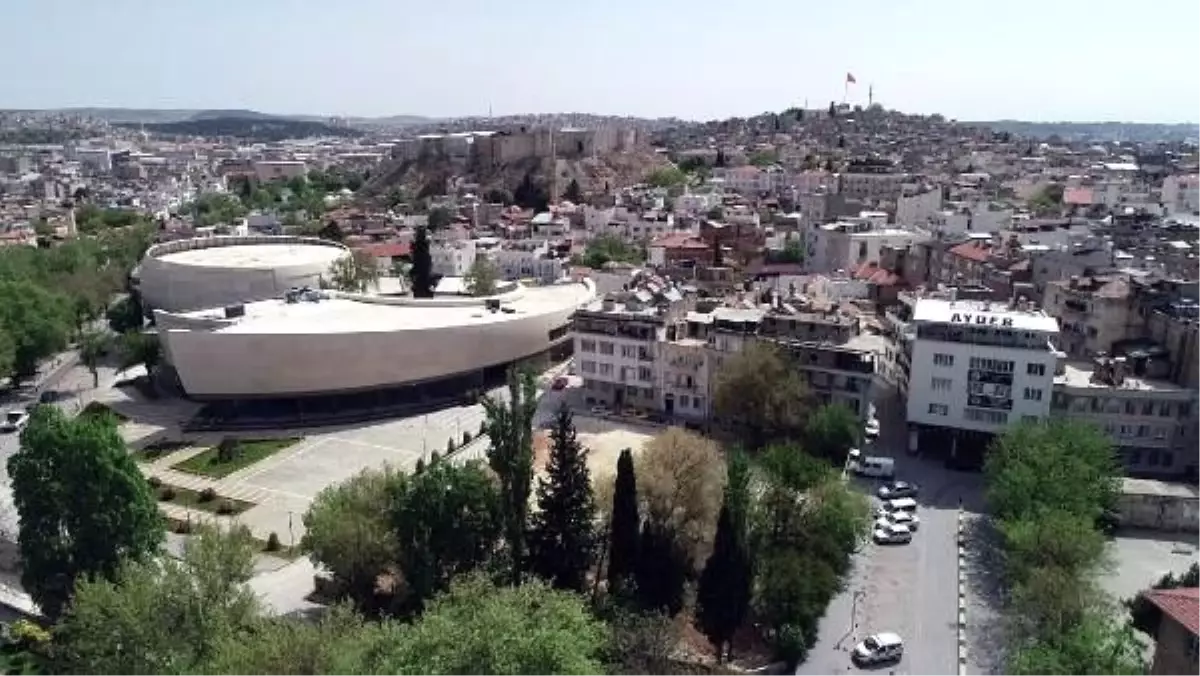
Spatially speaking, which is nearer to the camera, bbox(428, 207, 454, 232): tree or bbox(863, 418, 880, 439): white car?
bbox(863, 418, 880, 439): white car

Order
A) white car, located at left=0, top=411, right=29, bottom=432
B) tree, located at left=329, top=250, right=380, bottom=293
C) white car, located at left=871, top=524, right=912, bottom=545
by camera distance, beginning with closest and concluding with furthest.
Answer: white car, located at left=871, top=524, right=912, bottom=545 → white car, located at left=0, top=411, right=29, bottom=432 → tree, located at left=329, top=250, right=380, bottom=293

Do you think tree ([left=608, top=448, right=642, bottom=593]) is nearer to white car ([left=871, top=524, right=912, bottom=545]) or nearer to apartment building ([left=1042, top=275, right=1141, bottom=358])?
white car ([left=871, top=524, right=912, bottom=545])

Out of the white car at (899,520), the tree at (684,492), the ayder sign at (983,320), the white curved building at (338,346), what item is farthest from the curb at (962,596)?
the white curved building at (338,346)

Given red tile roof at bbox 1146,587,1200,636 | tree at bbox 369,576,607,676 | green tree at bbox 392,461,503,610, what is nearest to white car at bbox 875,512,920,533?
green tree at bbox 392,461,503,610

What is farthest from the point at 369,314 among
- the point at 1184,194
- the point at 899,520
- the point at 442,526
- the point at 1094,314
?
the point at 1184,194

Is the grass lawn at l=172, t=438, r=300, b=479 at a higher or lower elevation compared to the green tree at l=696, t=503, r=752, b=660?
lower
